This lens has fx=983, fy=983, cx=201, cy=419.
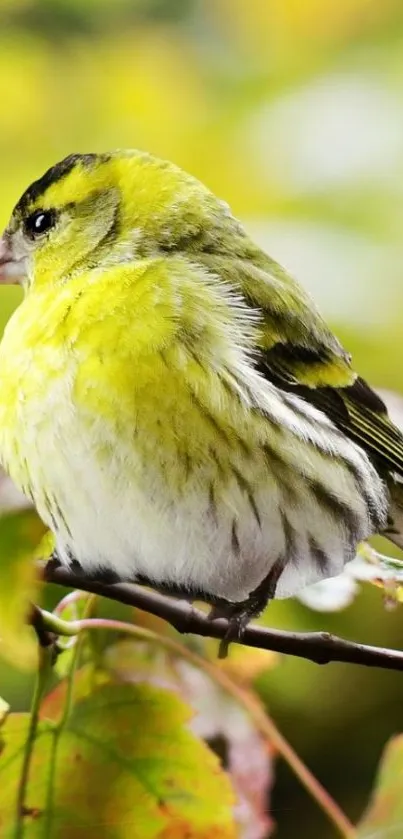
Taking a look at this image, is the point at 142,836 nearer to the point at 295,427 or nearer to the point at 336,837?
the point at 336,837

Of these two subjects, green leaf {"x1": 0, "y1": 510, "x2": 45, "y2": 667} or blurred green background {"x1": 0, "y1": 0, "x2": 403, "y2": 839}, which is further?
blurred green background {"x1": 0, "y1": 0, "x2": 403, "y2": 839}

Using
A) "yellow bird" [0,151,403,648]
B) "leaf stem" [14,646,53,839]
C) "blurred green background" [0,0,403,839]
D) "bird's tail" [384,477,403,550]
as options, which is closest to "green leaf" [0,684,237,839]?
"leaf stem" [14,646,53,839]

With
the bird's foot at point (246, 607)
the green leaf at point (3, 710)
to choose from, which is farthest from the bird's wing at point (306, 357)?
the green leaf at point (3, 710)

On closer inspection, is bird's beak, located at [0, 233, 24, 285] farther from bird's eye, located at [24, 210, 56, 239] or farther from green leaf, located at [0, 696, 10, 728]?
green leaf, located at [0, 696, 10, 728]

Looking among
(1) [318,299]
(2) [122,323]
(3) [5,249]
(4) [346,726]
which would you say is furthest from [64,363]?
(4) [346,726]

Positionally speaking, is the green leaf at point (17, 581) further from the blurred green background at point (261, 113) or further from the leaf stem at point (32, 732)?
the blurred green background at point (261, 113)

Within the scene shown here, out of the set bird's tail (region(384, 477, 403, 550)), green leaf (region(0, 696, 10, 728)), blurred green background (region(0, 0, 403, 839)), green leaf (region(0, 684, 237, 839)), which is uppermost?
blurred green background (region(0, 0, 403, 839))

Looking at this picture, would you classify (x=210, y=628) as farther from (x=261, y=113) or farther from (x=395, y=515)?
(x=261, y=113)
